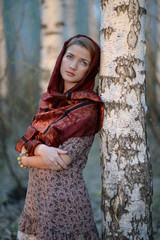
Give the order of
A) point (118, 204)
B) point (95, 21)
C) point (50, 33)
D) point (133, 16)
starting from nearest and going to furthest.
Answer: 1. point (133, 16)
2. point (118, 204)
3. point (50, 33)
4. point (95, 21)

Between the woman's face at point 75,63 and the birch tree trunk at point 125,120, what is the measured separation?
→ 0.13 m

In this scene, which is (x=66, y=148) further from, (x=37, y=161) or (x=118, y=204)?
(x=118, y=204)

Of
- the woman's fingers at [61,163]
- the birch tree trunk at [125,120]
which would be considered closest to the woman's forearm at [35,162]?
the woman's fingers at [61,163]

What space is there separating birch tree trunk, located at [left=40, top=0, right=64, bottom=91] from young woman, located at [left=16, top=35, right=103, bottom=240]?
1653 millimetres

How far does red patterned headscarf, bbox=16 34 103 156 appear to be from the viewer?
1961mm

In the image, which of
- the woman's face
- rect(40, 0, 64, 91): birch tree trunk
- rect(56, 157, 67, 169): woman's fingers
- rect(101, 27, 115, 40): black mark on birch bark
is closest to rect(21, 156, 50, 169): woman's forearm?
rect(56, 157, 67, 169): woman's fingers

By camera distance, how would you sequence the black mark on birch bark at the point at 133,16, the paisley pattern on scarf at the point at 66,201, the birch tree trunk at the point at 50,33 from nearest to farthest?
the black mark on birch bark at the point at 133,16 < the paisley pattern on scarf at the point at 66,201 < the birch tree trunk at the point at 50,33

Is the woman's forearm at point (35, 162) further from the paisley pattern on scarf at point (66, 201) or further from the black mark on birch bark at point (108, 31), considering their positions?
the black mark on birch bark at point (108, 31)

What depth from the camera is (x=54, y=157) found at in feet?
6.32

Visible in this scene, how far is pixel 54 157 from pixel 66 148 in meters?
0.11

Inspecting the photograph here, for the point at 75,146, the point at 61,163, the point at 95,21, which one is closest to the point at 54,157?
the point at 61,163

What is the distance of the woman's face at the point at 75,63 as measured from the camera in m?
2.07

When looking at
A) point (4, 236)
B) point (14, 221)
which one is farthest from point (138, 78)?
point (14, 221)

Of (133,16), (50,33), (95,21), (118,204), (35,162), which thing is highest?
(95,21)
